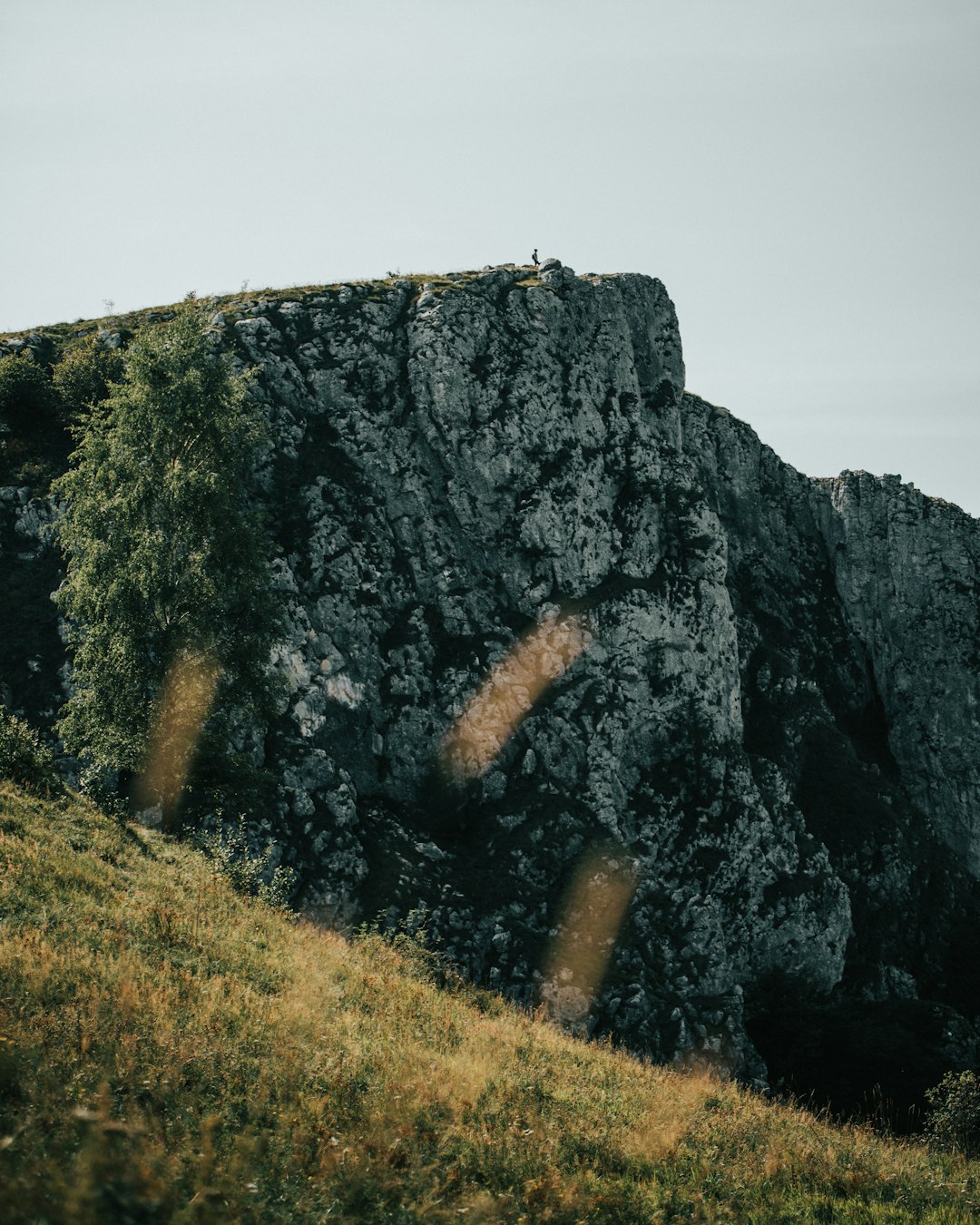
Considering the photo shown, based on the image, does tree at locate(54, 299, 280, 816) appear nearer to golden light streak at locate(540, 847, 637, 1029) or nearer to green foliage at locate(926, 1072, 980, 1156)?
golden light streak at locate(540, 847, 637, 1029)

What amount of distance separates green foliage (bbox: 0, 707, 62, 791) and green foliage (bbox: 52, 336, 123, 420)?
3593cm

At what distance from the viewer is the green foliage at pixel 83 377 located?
4809 centimetres

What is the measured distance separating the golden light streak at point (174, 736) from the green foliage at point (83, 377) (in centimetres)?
3293

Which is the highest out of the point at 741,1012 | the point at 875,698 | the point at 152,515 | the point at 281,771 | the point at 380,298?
the point at 380,298

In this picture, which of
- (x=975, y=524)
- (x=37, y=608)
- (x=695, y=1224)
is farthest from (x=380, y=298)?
(x=975, y=524)

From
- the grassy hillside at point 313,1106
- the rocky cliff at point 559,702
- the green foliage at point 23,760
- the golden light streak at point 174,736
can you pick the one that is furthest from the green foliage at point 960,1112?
the green foliage at point 23,760

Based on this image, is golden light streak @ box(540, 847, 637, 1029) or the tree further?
golden light streak @ box(540, 847, 637, 1029)

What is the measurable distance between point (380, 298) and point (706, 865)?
170 feet

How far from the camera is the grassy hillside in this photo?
6262mm

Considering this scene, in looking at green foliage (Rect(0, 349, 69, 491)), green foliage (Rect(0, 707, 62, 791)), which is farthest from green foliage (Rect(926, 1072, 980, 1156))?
green foliage (Rect(0, 349, 69, 491))

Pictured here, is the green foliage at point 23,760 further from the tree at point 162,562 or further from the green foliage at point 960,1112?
the green foliage at point 960,1112

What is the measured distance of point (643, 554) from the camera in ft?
197

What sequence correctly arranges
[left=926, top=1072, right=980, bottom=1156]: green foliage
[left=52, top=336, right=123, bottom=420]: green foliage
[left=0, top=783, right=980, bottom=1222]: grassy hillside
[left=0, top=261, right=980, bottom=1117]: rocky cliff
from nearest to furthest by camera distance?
[left=0, top=783, right=980, bottom=1222]: grassy hillside, [left=926, top=1072, right=980, bottom=1156]: green foliage, [left=0, top=261, right=980, bottom=1117]: rocky cliff, [left=52, top=336, right=123, bottom=420]: green foliage

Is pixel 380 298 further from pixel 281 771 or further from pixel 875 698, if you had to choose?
pixel 875 698
